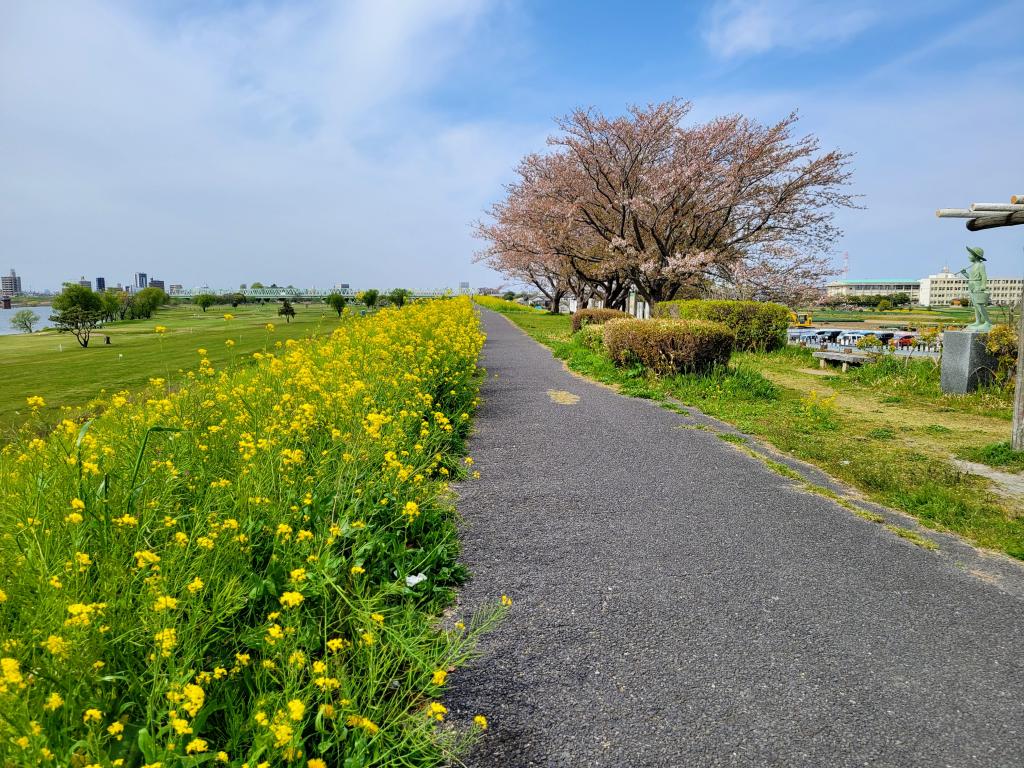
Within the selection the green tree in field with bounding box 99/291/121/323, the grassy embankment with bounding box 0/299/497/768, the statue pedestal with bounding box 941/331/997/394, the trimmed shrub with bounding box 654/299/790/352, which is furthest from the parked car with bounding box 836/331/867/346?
the green tree in field with bounding box 99/291/121/323

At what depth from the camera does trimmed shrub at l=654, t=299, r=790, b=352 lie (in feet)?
47.4

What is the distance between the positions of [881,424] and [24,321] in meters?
50.4

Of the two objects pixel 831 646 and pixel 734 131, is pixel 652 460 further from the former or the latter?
pixel 734 131

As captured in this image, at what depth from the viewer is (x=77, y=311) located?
94.4 feet

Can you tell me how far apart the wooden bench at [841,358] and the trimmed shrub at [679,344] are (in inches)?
138

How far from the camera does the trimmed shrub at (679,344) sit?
9539mm

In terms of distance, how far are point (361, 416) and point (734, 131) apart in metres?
19.9

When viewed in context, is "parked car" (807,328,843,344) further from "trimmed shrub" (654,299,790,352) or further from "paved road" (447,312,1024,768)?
"paved road" (447,312,1024,768)

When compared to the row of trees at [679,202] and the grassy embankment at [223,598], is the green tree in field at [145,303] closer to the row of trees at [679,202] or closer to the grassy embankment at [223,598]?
the row of trees at [679,202]

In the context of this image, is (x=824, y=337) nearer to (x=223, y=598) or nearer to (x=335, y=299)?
(x=223, y=598)

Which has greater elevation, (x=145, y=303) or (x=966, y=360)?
(x=145, y=303)

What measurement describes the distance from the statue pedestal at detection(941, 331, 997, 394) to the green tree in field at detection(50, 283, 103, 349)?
30.4 m

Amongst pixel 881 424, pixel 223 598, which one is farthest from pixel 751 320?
pixel 223 598

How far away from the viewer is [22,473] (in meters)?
2.90
